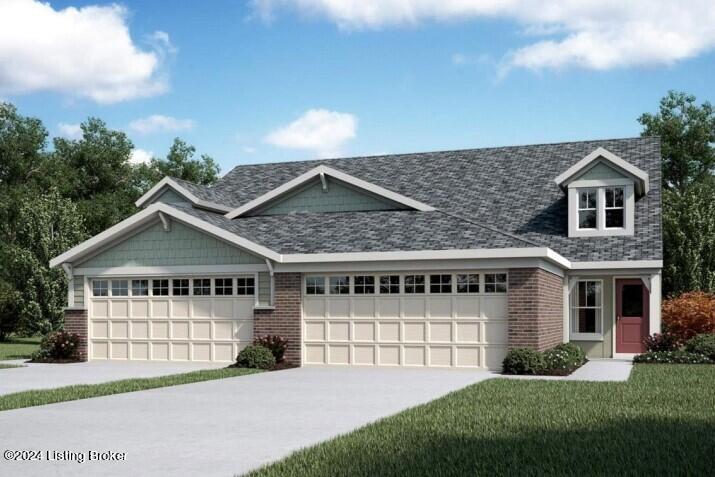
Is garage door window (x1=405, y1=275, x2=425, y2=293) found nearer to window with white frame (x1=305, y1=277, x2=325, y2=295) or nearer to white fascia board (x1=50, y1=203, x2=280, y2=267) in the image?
window with white frame (x1=305, y1=277, x2=325, y2=295)

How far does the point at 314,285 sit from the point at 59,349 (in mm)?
7633

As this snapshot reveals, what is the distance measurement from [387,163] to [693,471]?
2514cm

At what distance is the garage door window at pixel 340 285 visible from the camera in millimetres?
23219

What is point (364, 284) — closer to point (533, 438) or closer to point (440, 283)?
point (440, 283)

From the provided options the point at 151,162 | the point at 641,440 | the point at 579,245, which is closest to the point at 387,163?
the point at 579,245

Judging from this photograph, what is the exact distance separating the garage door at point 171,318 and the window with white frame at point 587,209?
1027cm

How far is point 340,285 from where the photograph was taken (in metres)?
23.3

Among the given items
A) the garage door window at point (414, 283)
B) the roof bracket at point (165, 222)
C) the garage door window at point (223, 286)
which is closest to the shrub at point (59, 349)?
the roof bracket at point (165, 222)

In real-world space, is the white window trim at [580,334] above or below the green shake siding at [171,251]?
below

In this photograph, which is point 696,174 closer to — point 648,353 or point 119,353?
point 648,353

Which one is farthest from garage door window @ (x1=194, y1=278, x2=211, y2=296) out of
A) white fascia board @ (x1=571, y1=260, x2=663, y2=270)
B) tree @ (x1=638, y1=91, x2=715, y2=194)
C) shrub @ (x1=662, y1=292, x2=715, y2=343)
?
tree @ (x1=638, y1=91, x2=715, y2=194)

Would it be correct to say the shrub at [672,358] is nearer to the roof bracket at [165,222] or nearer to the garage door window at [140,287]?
the roof bracket at [165,222]

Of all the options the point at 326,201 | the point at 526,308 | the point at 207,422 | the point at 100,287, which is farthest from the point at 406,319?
the point at 207,422

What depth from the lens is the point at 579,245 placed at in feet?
85.8
